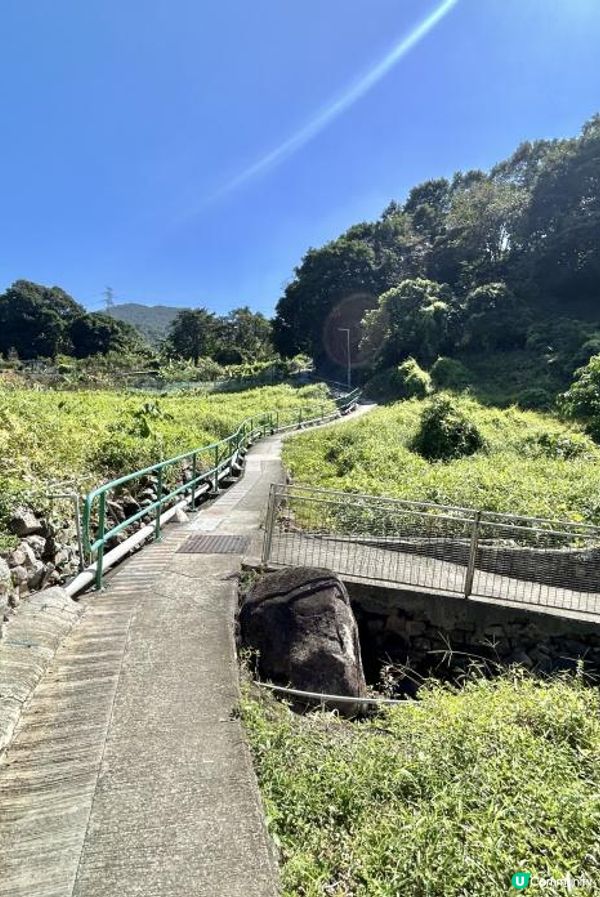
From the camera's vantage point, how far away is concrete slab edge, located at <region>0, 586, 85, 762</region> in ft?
11.0

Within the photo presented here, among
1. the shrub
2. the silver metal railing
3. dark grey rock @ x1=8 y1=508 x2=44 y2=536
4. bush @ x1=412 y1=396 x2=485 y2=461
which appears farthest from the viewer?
bush @ x1=412 y1=396 x2=485 y2=461

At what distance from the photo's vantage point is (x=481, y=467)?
12758 mm

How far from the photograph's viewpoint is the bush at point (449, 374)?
31.2m

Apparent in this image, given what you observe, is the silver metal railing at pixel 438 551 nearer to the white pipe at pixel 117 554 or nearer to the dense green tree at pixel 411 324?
the white pipe at pixel 117 554

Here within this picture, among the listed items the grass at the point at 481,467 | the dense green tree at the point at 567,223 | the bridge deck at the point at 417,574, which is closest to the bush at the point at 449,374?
the grass at the point at 481,467

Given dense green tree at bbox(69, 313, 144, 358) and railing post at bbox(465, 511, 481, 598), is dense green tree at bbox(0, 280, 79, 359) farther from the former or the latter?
railing post at bbox(465, 511, 481, 598)

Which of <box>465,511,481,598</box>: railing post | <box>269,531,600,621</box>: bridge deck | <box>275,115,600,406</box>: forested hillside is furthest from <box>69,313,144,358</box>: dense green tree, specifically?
<box>465,511,481,598</box>: railing post

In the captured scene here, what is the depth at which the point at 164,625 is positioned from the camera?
473cm

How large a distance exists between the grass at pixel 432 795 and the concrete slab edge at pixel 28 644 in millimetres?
1512

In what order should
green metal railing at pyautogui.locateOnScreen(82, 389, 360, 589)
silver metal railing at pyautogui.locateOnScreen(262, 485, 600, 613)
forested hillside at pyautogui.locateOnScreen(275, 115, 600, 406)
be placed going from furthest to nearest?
forested hillside at pyautogui.locateOnScreen(275, 115, 600, 406), silver metal railing at pyautogui.locateOnScreen(262, 485, 600, 613), green metal railing at pyautogui.locateOnScreen(82, 389, 360, 589)

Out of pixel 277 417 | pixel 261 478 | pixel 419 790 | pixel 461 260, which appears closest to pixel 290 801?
pixel 419 790

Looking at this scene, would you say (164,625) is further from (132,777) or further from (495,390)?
(495,390)

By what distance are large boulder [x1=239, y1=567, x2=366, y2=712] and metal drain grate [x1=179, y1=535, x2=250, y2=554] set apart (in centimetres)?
168

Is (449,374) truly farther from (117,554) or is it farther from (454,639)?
(117,554)
